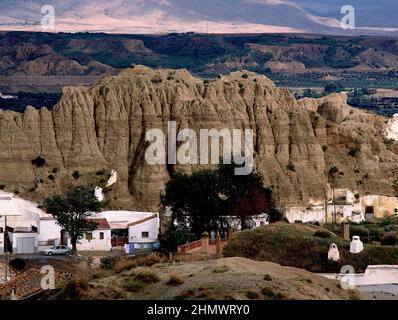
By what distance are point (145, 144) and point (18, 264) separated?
17388 mm

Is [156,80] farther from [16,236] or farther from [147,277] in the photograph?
[147,277]

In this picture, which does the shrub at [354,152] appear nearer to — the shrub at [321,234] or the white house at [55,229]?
the white house at [55,229]

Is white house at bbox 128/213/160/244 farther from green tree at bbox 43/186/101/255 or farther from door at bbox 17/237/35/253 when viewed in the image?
door at bbox 17/237/35/253

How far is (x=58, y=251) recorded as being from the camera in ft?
204

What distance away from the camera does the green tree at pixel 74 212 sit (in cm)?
6247

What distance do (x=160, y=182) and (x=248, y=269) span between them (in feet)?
109

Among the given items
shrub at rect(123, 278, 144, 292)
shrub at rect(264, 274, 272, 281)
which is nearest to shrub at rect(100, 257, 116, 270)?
shrub at rect(123, 278, 144, 292)

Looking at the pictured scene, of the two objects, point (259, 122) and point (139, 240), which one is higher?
point (259, 122)

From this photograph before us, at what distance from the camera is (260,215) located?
65625 mm

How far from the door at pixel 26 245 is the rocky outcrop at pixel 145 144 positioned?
18.6 ft

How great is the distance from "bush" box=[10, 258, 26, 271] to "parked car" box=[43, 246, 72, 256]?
3931mm
